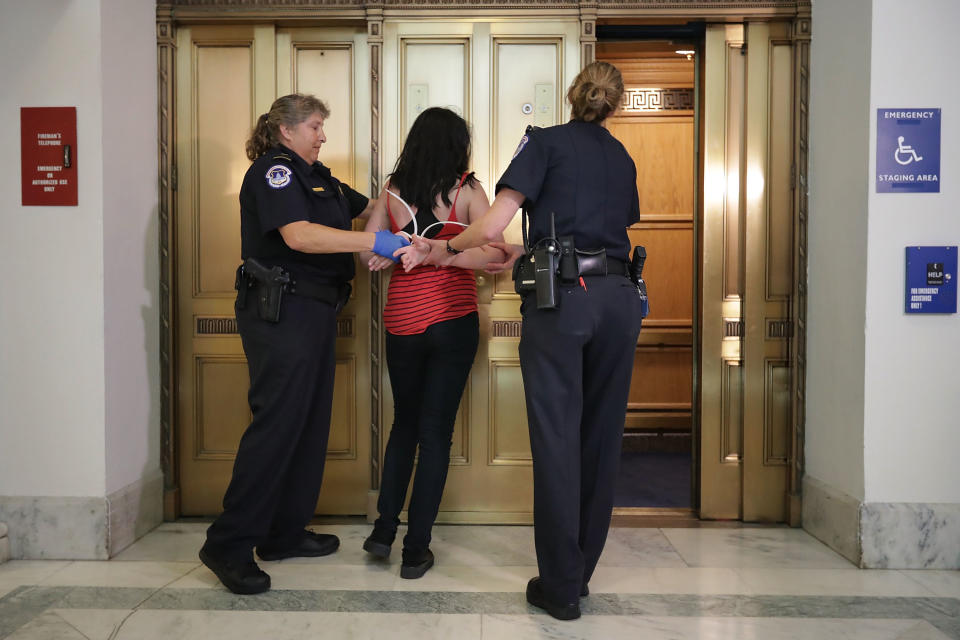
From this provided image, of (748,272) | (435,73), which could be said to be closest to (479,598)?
(748,272)

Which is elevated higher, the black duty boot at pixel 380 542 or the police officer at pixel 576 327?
the police officer at pixel 576 327

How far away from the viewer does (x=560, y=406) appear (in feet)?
7.16

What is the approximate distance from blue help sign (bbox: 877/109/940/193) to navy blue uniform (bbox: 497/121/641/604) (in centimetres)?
110

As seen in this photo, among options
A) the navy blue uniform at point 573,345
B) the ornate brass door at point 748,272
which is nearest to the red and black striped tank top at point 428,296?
the navy blue uniform at point 573,345

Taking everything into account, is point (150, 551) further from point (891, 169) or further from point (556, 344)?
point (891, 169)

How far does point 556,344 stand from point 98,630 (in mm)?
1565

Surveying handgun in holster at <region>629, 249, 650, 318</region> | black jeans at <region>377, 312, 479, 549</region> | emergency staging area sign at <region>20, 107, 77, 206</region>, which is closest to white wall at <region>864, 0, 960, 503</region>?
handgun in holster at <region>629, 249, 650, 318</region>

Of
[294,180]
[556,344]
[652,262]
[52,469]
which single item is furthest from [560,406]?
[652,262]

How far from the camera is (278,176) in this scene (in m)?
2.41

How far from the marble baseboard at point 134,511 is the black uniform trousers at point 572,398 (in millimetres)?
1639

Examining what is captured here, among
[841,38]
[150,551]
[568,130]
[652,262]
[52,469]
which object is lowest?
A: [150,551]

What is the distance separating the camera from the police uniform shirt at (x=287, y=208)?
2396mm

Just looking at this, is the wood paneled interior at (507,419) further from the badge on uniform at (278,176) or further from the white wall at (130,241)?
the white wall at (130,241)

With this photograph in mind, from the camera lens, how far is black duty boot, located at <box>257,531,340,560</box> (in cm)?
271
